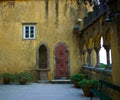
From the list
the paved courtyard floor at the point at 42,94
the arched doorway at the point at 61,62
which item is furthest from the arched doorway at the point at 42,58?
the paved courtyard floor at the point at 42,94

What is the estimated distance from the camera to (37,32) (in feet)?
49.2

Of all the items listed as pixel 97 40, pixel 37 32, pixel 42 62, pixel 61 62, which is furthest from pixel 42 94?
pixel 37 32

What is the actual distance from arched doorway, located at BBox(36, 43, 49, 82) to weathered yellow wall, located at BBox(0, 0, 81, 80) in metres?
0.28

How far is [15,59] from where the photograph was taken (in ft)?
48.6

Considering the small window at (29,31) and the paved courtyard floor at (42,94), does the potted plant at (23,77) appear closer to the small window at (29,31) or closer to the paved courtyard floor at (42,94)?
the small window at (29,31)

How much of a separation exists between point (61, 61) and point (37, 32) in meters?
2.60

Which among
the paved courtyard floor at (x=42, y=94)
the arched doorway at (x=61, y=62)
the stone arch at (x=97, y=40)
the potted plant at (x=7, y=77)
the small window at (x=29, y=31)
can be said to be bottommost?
the paved courtyard floor at (x=42, y=94)

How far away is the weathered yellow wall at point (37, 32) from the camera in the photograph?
14805 mm

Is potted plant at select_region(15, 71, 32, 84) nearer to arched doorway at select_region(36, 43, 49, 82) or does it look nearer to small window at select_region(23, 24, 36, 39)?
arched doorway at select_region(36, 43, 49, 82)

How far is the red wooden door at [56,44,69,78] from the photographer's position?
1478 centimetres

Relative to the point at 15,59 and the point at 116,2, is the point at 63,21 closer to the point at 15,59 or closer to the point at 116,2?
the point at 15,59

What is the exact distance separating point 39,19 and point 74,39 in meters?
2.81

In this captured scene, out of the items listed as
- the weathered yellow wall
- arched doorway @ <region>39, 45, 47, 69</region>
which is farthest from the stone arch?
arched doorway @ <region>39, 45, 47, 69</region>

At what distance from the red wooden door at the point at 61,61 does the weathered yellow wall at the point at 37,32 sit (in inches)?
13.6
